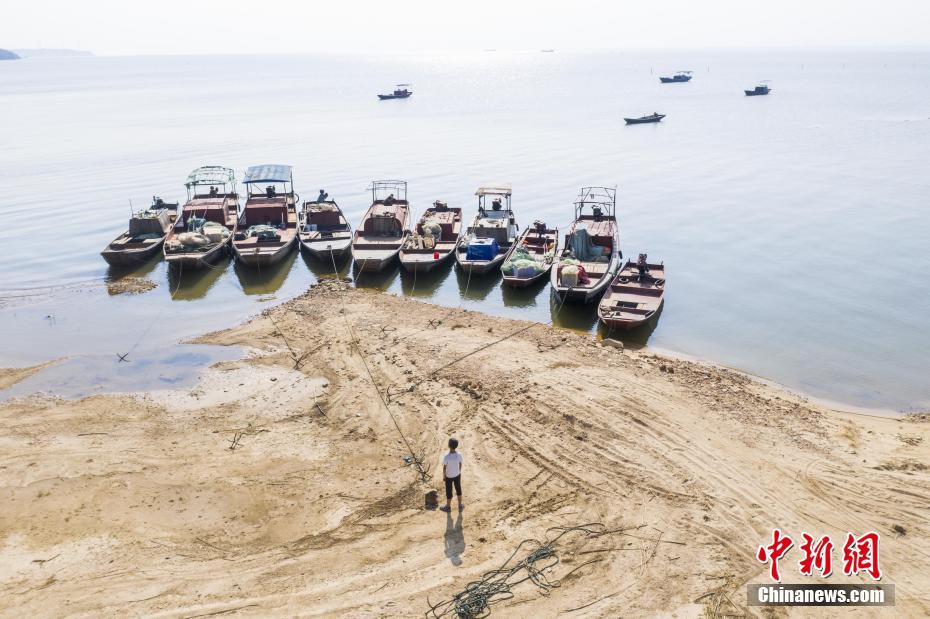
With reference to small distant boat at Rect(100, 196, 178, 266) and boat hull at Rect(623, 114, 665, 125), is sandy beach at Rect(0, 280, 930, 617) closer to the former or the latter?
small distant boat at Rect(100, 196, 178, 266)

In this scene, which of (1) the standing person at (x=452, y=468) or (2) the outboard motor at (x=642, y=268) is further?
(2) the outboard motor at (x=642, y=268)

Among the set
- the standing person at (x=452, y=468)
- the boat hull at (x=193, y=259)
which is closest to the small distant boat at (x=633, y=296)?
the standing person at (x=452, y=468)

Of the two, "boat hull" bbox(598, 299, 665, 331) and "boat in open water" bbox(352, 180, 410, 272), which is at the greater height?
"boat in open water" bbox(352, 180, 410, 272)

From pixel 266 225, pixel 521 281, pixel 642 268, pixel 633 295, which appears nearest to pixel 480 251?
pixel 521 281

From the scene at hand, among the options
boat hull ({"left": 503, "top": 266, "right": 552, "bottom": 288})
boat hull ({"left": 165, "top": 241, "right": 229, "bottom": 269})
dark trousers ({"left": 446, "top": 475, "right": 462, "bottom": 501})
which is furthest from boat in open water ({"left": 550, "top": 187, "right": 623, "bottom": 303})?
boat hull ({"left": 165, "top": 241, "right": 229, "bottom": 269})

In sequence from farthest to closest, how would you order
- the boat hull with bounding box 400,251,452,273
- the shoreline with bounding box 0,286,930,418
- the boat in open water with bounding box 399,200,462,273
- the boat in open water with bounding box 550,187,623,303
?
the boat in open water with bounding box 399,200,462,273 < the boat hull with bounding box 400,251,452,273 < the boat in open water with bounding box 550,187,623,303 < the shoreline with bounding box 0,286,930,418

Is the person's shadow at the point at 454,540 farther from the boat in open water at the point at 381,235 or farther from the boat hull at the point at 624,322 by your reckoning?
the boat in open water at the point at 381,235
